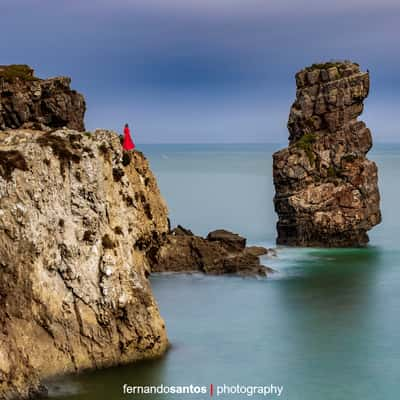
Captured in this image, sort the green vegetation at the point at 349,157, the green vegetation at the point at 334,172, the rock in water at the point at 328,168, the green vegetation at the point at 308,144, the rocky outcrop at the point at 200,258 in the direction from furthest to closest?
the green vegetation at the point at 349,157
the green vegetation at the point at 334,172
the green vegetation at the point at 308,144
the rock in water at the point at 328,168
the rocky outcrop at the point at 200,258

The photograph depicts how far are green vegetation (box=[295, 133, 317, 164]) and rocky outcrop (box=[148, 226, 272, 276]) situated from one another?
20863 mm

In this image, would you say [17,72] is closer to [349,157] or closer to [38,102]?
[38,102]

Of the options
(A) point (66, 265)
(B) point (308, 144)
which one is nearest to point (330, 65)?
(B) point (308, 144)

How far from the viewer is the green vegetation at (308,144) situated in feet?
379

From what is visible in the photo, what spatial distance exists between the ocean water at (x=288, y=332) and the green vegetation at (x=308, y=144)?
36.6ft

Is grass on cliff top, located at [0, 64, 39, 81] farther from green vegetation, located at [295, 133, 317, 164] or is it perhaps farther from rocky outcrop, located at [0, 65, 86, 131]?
green vegetation, located at [295, 133, 317, 164]

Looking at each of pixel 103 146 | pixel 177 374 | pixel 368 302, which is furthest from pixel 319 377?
pixel 368 302

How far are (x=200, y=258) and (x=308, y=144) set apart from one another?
2641cm

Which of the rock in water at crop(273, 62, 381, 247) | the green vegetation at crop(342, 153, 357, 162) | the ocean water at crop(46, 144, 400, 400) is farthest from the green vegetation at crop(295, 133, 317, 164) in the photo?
the ocean water at crop(46, 144, 400, 400)

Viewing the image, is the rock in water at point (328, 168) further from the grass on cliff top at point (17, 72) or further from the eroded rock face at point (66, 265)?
the eroded rock face at point (66, 265)

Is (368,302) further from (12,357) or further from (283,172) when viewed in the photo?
(12,357)

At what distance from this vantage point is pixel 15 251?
166 feet

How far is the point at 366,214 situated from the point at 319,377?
193 ft

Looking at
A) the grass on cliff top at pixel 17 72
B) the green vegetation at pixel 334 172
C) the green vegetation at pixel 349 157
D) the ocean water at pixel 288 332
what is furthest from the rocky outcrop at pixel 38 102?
the green vegetation at pixel 349 157
